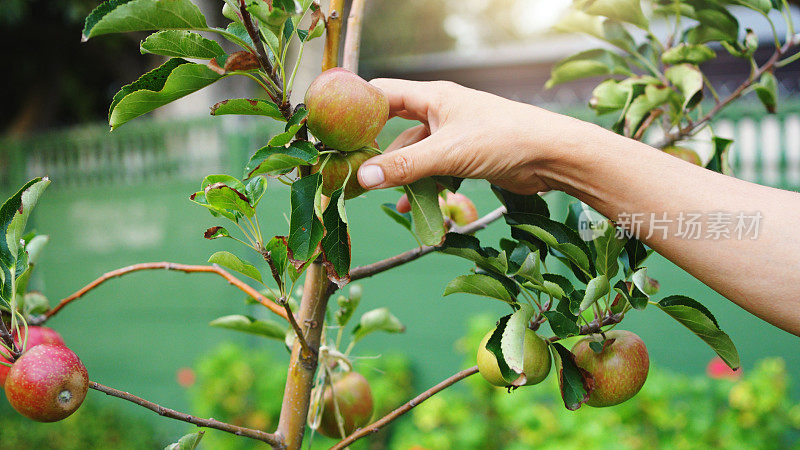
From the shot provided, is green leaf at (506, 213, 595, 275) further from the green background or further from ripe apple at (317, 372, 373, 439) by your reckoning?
the green background

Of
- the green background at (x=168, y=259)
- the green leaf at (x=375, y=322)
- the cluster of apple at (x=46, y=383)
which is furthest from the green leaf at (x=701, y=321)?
the green background at (x=168, y=259)

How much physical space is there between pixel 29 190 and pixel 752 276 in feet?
2.82

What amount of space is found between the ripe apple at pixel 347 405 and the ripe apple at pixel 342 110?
405 mm

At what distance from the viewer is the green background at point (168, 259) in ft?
11.0

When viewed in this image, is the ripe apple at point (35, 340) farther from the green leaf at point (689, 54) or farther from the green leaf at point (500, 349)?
the green leaf at point (689, 54)

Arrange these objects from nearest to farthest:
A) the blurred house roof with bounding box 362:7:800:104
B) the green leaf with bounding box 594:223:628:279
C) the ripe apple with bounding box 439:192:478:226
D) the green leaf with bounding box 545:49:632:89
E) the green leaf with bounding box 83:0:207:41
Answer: the green leaf with bounding box 83:0:207:41 → the green leaf with bounding box 594:223:628:279 → the ripe apple with bounding box 439:192:478:226 → the green leaf with bounding box 545:49:632:89 → the blurred house roof with bounding box 362:7:800:104

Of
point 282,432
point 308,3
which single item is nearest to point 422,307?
point 282,432

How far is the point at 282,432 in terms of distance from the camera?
757 millimetres

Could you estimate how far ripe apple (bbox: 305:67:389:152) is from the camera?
24.6 inches

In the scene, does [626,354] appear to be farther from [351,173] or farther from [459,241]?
[351,173]

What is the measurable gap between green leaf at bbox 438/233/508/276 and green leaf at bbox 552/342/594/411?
12 cm

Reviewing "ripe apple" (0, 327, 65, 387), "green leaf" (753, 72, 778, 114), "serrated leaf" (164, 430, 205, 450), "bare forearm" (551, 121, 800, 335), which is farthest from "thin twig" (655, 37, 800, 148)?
"ripe apple" (0, 327, 65, 387)

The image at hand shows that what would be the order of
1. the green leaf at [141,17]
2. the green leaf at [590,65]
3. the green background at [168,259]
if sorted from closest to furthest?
the green leaf at [141,17] → the green leaf at [590,65] → the green background at [168,259]

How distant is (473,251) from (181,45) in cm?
39
